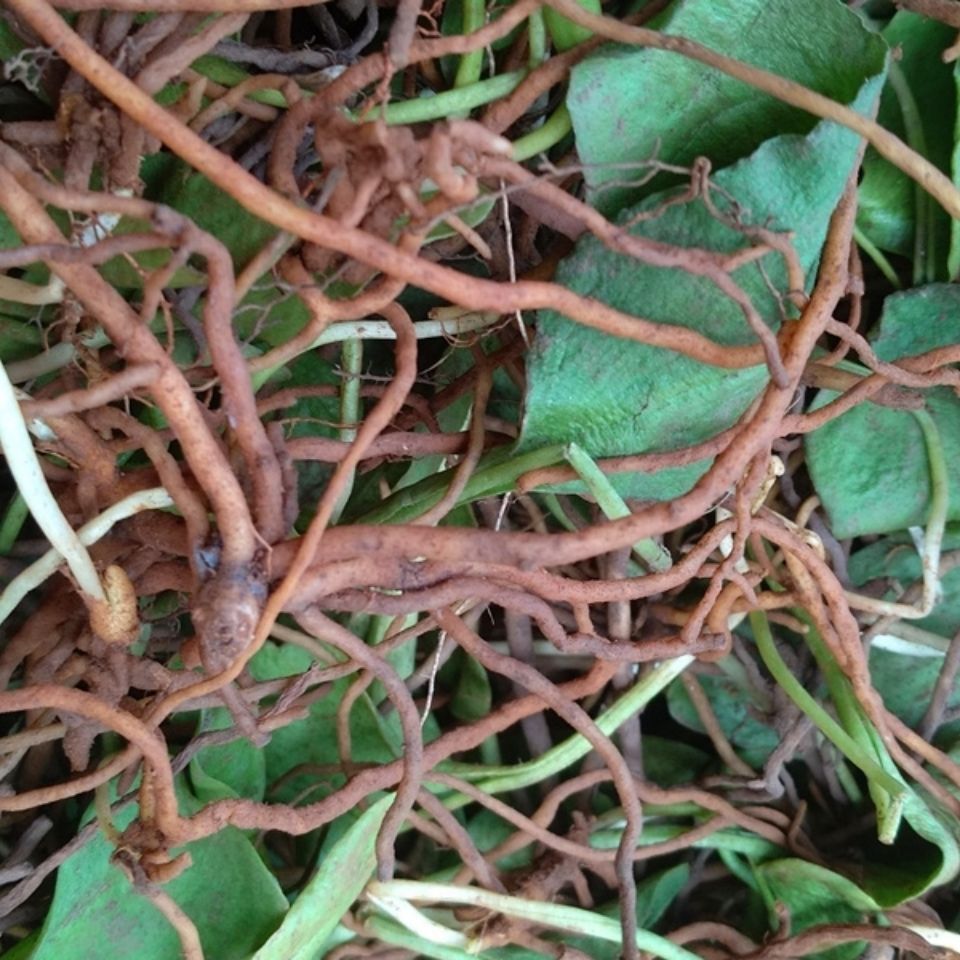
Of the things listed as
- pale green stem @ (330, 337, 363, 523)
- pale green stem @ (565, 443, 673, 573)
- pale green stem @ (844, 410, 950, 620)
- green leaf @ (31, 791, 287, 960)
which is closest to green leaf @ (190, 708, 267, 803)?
green leaf @ (31, 791, 287, 960)

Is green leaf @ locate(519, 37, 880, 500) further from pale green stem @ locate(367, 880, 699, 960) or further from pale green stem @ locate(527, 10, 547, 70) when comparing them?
pale green stem @ locate(367, 880, 699, 960)

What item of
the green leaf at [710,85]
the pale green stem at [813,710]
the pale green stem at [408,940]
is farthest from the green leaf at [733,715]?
the green leaf at [710,85]

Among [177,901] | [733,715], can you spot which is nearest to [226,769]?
[177,901]

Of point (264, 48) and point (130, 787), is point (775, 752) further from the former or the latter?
point (264, 48)

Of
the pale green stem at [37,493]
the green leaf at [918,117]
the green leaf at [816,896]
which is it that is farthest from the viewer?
the green leaf at [816,896]

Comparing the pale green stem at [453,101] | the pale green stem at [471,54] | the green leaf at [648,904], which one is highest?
the pale green stem at [471,54]

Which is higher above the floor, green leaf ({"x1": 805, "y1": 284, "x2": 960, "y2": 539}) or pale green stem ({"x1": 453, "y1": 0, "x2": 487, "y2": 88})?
pale green stem ({"x1": 453, "y1": 0, "x2": 487, "y2": 88})

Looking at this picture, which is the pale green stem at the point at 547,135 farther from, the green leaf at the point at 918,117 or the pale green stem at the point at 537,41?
the green leaf at the point at 918,117

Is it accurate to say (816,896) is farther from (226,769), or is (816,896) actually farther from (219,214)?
(219,214)

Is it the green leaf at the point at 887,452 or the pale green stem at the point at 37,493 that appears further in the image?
the green leaf at the point at 887,452
